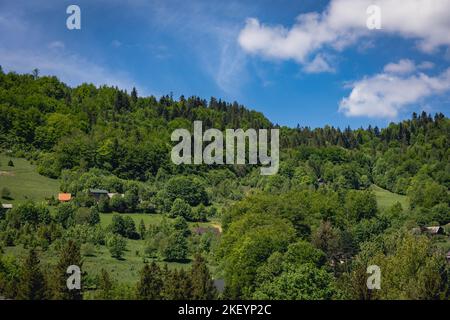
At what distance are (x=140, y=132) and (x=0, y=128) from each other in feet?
152

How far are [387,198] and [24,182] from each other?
106394 millimetres

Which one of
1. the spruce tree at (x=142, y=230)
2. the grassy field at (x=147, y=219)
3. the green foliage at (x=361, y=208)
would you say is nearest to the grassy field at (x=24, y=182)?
the grassy field at (x=147, y=219)

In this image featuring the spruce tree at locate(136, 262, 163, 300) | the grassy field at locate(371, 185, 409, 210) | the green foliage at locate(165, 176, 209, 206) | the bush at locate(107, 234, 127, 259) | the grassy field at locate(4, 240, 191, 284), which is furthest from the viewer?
the grassy field at locate(371, 185, 409, 210)

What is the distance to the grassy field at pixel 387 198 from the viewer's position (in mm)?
151363

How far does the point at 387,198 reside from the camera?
16475 centimetres

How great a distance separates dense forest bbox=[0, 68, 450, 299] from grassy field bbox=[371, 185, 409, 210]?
260 cm

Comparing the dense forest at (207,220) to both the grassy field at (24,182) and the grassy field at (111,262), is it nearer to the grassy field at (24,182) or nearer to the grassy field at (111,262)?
the grassy field at (111,262)

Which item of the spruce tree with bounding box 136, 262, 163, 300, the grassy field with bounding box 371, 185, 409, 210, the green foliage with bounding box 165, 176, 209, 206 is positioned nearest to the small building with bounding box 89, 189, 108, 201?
the green foliage with bounding box 165, 176, 209, 206

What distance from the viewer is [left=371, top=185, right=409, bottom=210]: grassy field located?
15136 centimetres

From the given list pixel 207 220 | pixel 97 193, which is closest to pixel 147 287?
pixel 207 220

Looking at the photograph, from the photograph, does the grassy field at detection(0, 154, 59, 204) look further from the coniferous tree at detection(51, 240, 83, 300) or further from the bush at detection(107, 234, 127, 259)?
the coniferous tree at detection(51, 240, 83, 300)

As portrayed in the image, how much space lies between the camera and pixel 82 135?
172875 millimetres

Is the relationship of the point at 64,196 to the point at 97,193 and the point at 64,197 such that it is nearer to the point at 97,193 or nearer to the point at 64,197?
the point at 64,197
